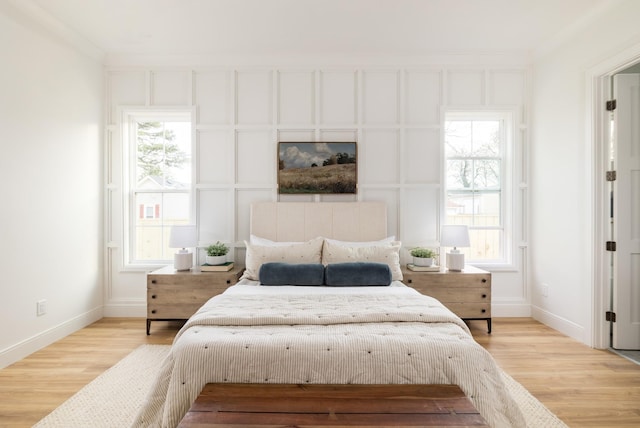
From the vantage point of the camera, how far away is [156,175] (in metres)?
4.47

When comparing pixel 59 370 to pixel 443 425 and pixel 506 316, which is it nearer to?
pixel 443 425

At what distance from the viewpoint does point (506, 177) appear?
442cm

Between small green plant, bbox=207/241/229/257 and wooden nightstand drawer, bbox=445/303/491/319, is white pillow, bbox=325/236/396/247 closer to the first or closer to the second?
wooden nightstand drawer, bbox=445/303/491/319

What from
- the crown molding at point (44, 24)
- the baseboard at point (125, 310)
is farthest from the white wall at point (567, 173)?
the crown molding at point (44, 24)

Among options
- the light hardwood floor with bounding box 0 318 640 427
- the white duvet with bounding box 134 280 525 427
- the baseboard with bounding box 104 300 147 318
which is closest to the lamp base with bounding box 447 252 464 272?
Result: the light hardwood floor with bounding box 0 318 640 427

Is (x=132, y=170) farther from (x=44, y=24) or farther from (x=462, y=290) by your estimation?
(x=462, y=290)

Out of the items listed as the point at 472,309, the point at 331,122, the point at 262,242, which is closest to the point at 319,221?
the point at 262,242

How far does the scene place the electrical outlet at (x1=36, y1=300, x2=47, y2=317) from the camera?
337 centimetres

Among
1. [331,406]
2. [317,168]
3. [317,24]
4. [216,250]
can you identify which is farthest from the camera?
[317,168]

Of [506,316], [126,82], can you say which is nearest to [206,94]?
[126,82]

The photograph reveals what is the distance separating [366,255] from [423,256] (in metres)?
0.72

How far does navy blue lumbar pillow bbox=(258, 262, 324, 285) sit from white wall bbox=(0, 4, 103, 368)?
6.55ft

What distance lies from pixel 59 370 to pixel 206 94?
3004mm

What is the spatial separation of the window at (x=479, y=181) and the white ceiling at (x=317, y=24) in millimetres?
859
